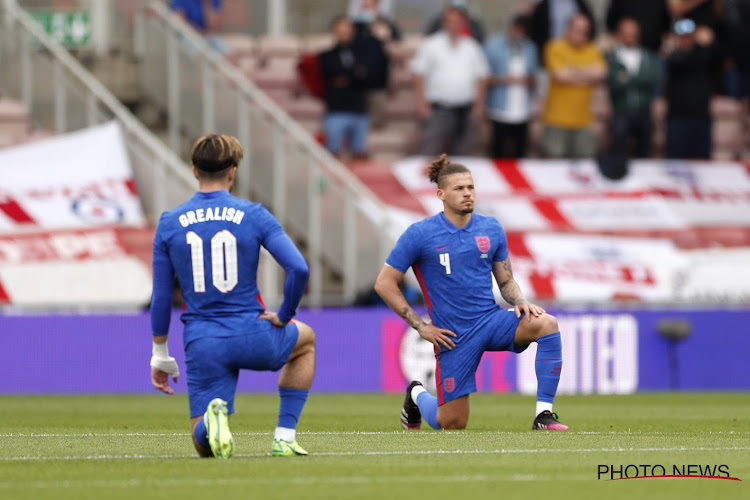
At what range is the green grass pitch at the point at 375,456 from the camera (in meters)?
6.98

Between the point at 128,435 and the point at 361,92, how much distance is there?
11314 millimetres

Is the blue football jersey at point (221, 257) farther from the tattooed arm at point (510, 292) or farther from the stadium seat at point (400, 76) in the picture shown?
the stadium seat at point (400, 76)

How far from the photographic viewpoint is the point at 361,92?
846 inches

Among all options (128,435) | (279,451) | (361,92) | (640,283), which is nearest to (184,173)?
(361,92)

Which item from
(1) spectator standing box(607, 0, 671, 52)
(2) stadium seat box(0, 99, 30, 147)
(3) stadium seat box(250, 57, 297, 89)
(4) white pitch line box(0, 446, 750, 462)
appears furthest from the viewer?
(3) stadium seat box(250, 57, 297, 89)

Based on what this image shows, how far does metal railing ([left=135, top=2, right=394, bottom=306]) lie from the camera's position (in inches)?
792

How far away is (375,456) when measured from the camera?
28.1 ft

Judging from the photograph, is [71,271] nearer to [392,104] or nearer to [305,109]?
[305,109]

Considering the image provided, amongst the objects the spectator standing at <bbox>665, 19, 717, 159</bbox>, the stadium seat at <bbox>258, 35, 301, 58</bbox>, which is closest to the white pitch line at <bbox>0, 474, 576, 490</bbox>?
the spectator standing at <bbox>665, 19, 717, 159</bbox>

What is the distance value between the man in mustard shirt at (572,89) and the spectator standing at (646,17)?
507 millimetres

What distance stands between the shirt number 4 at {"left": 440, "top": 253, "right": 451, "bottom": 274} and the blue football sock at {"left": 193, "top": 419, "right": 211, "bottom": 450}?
289 centimetres

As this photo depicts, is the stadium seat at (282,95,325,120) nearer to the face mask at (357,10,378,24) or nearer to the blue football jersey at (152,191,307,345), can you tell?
the face mask at (357,10,378,24)

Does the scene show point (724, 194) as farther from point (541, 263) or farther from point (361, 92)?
point (361, 92)
